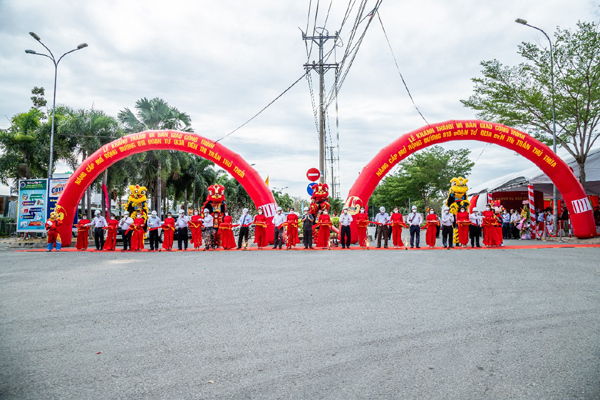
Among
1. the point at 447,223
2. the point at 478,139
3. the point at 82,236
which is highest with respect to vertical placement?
the point at 478,139

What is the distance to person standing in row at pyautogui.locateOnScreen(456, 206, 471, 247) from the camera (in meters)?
15.1

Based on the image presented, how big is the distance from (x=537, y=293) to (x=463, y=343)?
2.93m

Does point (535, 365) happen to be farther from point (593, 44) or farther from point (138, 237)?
point (593, 44)

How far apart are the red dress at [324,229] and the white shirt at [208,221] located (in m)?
3.89

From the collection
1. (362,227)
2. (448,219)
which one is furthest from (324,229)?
(448,219)

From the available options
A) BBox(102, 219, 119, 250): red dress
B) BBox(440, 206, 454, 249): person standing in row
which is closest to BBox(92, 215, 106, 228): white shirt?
BBox(102, 219, 119, 250): red dress

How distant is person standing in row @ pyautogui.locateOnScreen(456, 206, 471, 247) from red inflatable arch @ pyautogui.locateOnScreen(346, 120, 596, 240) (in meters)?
2.90

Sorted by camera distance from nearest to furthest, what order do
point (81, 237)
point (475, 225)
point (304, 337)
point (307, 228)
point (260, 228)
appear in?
point (304, 337) < point (475, 225) < point (307, 228) < point (81, 237) < point (260, 228)

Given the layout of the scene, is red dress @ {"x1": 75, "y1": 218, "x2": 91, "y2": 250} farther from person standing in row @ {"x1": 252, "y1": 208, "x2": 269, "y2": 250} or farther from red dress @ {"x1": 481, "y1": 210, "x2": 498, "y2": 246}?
red dress @ {"x1": 481, "y1": 210, "x2": 498, "y2": 246}

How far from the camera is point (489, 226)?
48.9 feet

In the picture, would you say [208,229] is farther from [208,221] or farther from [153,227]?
[153,227]

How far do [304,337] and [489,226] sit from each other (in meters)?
12.4

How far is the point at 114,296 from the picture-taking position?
256 inches

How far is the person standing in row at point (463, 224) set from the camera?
15.1 meters
